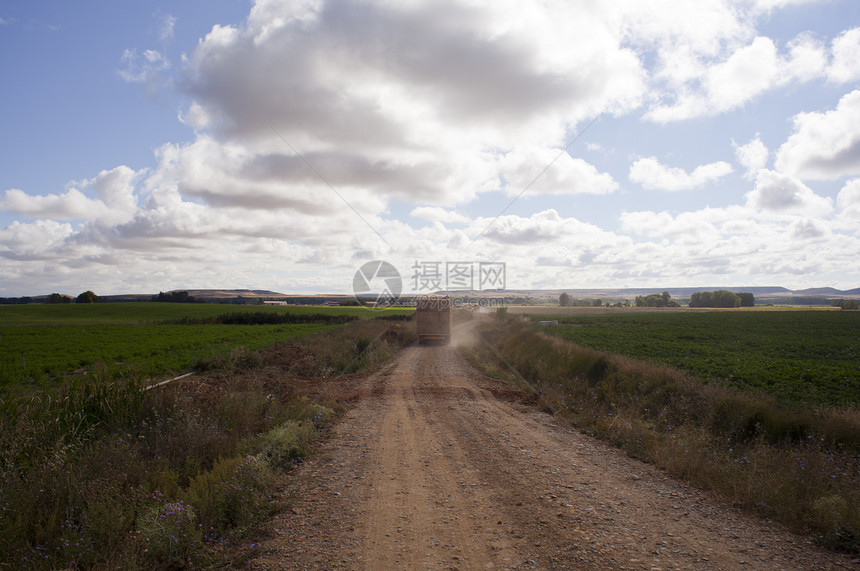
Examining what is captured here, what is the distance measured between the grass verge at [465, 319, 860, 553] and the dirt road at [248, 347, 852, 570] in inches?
17.6

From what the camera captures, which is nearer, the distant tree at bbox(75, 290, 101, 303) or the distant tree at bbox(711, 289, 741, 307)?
the distant tree at bbox(75, 290, 101, 303)

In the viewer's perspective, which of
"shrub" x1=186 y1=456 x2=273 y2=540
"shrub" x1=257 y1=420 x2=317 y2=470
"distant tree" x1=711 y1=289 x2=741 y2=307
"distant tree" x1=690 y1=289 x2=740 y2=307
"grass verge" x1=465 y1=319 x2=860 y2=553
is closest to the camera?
"shrub" x1=186 y1=456 x2=273 y2=540

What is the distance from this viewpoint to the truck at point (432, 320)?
31703 mm

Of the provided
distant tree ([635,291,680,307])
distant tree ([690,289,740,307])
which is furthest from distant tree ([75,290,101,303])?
distant tree ([690,289,740,307])

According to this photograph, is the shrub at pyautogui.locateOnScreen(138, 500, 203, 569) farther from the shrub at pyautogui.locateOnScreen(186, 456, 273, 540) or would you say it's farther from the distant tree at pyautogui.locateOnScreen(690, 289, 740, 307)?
the distant tree at pyautogui.locateOnScreen(690, 289, 740, 307)

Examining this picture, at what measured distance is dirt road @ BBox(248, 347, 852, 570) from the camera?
4211 millimetres

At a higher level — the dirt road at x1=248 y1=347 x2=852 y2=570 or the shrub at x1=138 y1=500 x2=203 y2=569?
the shrub at x1=138 y1=500 x2=203 y2=569

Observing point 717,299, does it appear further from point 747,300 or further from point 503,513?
point 503,513

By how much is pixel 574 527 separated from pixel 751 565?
1585 mm

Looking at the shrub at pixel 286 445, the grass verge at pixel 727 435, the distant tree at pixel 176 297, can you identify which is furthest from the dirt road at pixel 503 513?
the distant tree at pixel 176 297

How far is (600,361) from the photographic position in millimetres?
A: 14867

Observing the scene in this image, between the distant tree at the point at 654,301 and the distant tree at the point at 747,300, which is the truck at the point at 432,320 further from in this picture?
the distant tree at the point at 747,300

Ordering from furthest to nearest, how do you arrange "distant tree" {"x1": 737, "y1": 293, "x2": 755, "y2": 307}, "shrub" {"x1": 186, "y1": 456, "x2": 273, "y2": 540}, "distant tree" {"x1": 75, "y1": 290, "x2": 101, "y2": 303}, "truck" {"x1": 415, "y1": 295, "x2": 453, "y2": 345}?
1. "distant tree" {"x1": 737, "y1": 293, "x2": 755, "y2": 307}
2. "distant tree" {"x1": 75, "y1": 290, "x2": 101, "y2": 303}
3. "truck" {"x1": 415, "y1": 295, "x2": 453, "y2": 345}
4. "shrub" {"x1": 186, "y1": 456, "x2": 273, "y2": 540}

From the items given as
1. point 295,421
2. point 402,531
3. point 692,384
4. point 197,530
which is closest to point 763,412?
point 692,384
